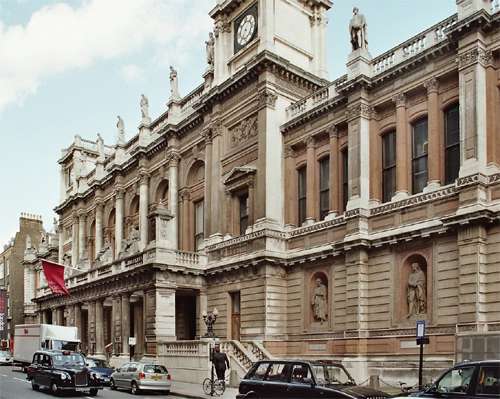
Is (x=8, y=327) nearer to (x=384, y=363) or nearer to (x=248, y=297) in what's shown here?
(x=248, y=297)

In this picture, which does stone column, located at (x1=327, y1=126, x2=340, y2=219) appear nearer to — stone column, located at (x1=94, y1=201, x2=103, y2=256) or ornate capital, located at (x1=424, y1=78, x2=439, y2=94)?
ornate capital, located at (x1=424, y1=78, x2=439, y2=94)

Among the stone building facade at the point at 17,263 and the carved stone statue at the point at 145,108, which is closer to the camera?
the carved stone statue at the point at 145,108

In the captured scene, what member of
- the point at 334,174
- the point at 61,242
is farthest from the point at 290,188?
the point at 61,242

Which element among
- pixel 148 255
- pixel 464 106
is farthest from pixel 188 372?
pixel 464 106

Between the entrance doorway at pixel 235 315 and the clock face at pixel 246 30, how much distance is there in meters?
14.5

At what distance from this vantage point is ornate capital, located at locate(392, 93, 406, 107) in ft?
100

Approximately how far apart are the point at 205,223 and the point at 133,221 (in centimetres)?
1263

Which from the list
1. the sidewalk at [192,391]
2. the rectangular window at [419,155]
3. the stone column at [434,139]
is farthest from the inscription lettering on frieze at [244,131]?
the sidewalk at [192,391]

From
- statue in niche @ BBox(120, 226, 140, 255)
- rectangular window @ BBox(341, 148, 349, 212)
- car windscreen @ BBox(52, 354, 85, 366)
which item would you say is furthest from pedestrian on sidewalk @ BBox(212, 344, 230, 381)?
statue in niche @ BBox(120, 226, 140, 255)

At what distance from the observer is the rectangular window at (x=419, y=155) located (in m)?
29.8

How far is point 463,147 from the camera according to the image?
26.9m

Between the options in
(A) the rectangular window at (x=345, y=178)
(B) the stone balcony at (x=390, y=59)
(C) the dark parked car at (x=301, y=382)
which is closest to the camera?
(C) the dark parked car at (x=301, y=382)

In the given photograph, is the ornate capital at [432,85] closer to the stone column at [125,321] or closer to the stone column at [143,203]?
the stone column at [125,321]

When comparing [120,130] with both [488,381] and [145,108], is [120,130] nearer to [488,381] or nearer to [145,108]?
[145,108]
